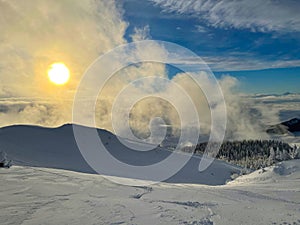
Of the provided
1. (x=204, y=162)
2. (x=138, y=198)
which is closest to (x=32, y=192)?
(x=138, y=198)

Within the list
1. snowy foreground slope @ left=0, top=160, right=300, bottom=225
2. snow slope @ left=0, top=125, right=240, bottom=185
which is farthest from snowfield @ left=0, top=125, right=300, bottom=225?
snow slope @ left=0, top=125, right=240, bottom=185

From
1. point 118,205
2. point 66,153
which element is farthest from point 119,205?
point 66,153

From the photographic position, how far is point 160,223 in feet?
32.3

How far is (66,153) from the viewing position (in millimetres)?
47812

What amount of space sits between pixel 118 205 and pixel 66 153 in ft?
126

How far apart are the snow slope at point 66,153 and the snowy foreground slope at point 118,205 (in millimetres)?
20604

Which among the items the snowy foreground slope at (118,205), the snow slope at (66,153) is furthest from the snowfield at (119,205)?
the snow slope at (66,153)

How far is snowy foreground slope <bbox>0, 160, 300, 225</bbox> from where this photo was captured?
Result: 32.9 ft

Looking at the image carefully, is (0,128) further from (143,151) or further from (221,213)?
(221,213)

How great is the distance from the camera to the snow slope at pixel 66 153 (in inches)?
1585

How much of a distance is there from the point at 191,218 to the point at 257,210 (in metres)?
3.87

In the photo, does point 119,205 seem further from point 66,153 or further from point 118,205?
point 66,153

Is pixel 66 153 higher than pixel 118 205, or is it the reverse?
pixel 66 153

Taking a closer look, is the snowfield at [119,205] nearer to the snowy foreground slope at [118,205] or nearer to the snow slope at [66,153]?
the snowy foreground slope at [118,205]
